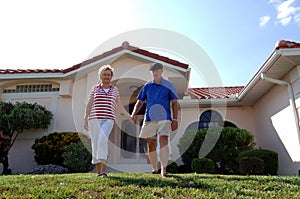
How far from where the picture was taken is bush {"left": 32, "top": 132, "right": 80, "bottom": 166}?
6.82m

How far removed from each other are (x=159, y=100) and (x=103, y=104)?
2.84 ft

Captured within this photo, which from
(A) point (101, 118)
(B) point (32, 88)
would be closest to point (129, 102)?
(B) point (32, 88)

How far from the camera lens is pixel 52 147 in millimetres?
6883

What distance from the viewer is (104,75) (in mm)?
→ 3656

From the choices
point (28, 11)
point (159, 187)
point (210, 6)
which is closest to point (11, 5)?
point (28, 11)

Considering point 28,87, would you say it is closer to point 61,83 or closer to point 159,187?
point 61,83

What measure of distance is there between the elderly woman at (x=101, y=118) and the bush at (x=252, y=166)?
3.61 m

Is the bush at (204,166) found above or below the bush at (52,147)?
below

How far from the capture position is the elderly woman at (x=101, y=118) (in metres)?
3.39

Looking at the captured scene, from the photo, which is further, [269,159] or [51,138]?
[51,138]

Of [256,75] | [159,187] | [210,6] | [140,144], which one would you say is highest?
[210,6]

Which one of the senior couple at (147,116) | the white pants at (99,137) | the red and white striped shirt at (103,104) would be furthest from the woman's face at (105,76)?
the white pants at (99,137)

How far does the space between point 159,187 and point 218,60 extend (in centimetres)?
563

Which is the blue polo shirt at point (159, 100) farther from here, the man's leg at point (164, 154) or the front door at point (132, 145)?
the front door at point (132, 145)
